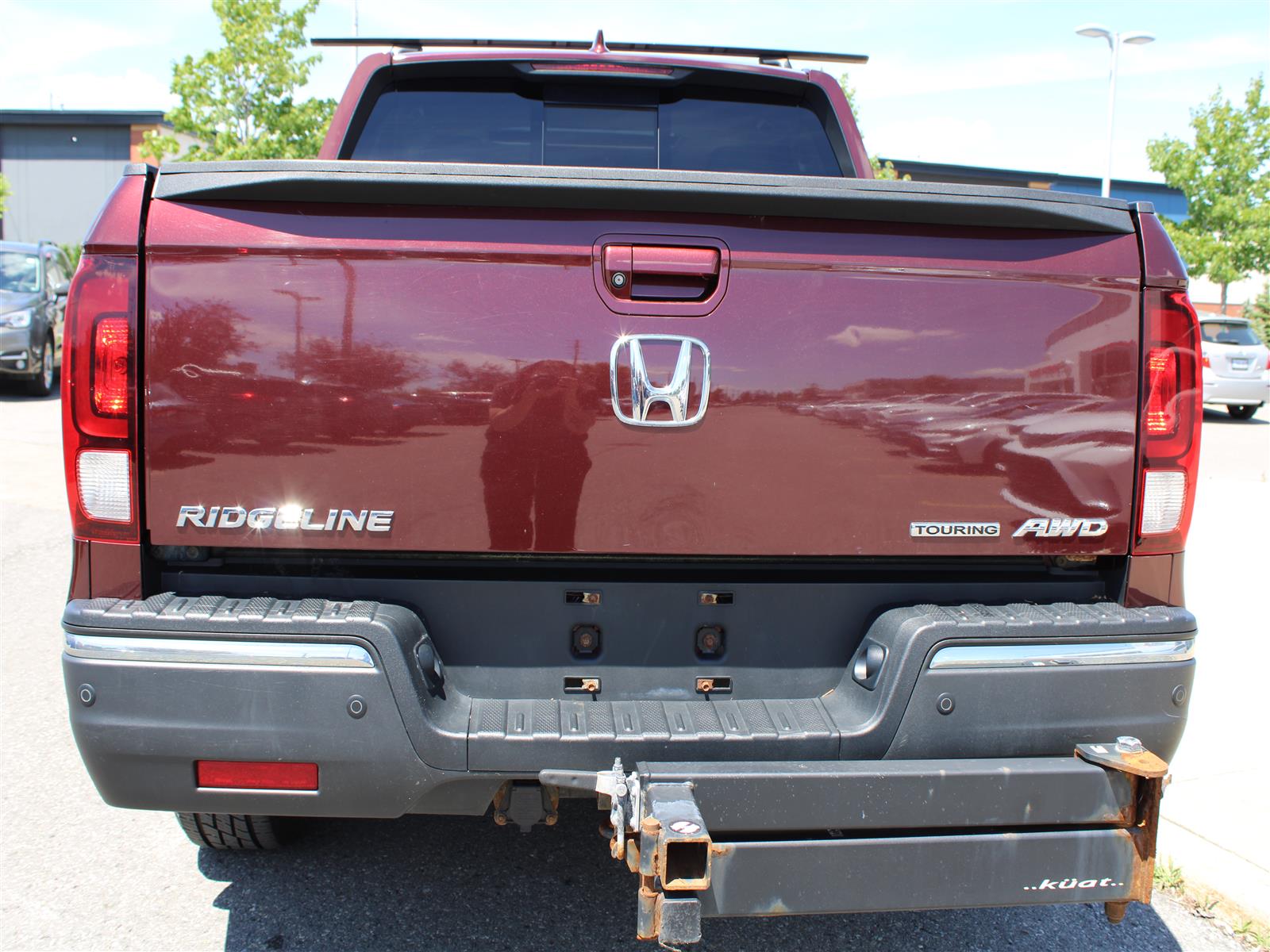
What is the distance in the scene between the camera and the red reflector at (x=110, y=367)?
2225 millimetres

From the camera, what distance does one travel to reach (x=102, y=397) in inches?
88.4

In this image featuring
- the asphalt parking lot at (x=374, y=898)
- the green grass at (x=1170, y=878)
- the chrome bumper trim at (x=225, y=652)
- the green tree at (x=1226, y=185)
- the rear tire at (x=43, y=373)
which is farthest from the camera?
the green tree at (x=1226, y=185)

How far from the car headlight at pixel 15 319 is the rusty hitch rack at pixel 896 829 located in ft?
48.0

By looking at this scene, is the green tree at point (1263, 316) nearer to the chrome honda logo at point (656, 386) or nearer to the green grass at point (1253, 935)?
the green grass at point (1253, 935)

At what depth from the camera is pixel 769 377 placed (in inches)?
90.6

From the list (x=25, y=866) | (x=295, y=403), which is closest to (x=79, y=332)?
(x=295, y=403)

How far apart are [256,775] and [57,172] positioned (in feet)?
154

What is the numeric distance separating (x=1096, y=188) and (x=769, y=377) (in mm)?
51015

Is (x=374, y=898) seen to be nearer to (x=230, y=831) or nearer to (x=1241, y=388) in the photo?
(x=230, y=831)

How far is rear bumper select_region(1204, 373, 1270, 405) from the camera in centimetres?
1750

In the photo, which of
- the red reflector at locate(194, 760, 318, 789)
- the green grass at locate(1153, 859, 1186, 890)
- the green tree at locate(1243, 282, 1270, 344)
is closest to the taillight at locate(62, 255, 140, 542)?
the red reflector at locate(194, 760, 318, 789)

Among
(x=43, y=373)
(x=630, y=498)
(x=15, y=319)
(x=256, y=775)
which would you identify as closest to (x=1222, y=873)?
Answer: (x=630, y=498)

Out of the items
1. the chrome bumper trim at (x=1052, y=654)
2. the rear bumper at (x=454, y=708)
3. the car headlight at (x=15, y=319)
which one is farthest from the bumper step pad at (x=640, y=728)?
the car headlight at (x=15, y=319)

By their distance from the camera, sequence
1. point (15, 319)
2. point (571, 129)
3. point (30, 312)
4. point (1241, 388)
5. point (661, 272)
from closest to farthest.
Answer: point (661, 272) → point (571, 129) → point (15, 319) → point (30, 312) → point (1241, 388)
